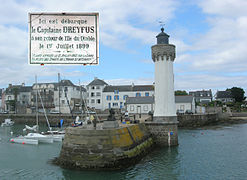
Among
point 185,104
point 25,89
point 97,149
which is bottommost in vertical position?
point 97,149

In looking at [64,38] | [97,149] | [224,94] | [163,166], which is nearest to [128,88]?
[163,166]

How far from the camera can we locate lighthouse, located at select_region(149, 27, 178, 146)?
1027 inches

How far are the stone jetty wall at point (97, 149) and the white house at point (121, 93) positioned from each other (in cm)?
5488

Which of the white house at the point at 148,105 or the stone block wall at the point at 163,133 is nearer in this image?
the stone block wall at the point at 163,133

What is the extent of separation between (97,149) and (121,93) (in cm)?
5739

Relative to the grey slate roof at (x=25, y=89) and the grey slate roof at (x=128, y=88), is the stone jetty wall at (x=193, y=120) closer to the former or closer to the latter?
the grey slate roof at (x=128, y=88)

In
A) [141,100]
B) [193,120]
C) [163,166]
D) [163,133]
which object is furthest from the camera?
[141,100]

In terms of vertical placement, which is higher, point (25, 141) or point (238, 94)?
point (238, 94)

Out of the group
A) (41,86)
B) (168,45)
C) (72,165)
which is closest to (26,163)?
(72,165)

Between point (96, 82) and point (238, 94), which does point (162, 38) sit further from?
point (238, 94)

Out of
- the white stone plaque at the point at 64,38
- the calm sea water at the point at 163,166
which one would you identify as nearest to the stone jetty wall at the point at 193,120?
the calm sea water at the point at 163,166

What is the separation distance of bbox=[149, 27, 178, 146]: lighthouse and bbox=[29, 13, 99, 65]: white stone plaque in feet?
60.2

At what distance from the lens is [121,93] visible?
243 feet

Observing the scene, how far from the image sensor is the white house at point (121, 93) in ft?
241
